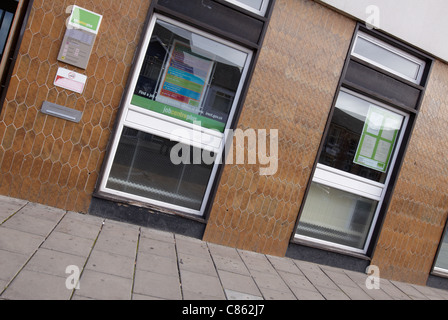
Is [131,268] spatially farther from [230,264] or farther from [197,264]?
[230,264]

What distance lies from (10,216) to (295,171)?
361 centimetres

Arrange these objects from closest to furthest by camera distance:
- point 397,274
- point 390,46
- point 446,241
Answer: point 390,46 < point 397,274 < point 446,241

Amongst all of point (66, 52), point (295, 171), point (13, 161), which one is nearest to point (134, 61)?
point (66, 52)

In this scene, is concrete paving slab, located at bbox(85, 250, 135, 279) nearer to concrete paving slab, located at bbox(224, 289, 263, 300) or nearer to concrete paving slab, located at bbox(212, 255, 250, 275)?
concrete paving slab, located at bbox(224, 289, 263, 300)

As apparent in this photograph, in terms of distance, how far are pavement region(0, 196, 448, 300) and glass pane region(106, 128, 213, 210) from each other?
0.52 metres

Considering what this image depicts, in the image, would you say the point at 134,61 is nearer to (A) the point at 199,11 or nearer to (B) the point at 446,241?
(A) the point at 199,11

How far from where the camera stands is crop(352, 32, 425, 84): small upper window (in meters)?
5.66

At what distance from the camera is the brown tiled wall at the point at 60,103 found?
4.36m

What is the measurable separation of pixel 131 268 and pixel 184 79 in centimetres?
263

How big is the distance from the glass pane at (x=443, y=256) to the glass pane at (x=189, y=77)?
4703 mm

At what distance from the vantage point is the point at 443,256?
267 inches

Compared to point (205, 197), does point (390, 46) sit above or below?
above

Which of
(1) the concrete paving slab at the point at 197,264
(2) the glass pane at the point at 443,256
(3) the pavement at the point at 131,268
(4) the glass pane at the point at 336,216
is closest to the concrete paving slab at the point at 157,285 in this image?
(3) the pavement at the point at 131,268

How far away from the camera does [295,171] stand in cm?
538
